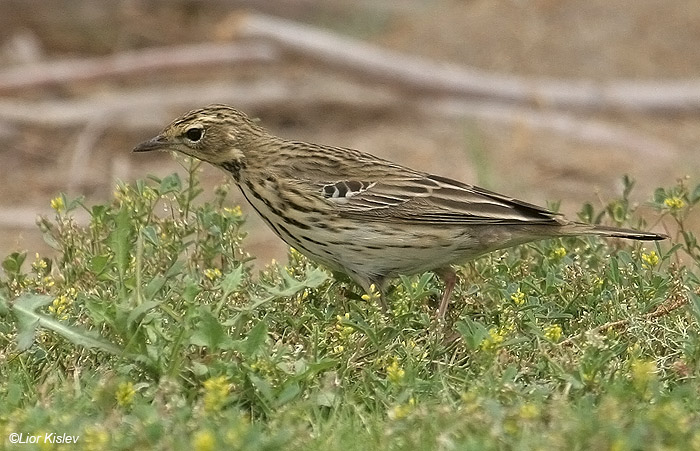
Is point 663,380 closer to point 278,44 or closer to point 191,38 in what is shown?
point 278,44

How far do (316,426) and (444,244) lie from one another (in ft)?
5.50

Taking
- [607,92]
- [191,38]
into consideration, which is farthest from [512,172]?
[191,38]

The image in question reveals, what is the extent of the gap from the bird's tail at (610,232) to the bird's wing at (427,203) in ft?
0.25

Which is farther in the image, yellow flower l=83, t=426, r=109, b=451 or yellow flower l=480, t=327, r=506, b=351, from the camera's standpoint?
yellow flower l=480, t=327, r=506, b=351

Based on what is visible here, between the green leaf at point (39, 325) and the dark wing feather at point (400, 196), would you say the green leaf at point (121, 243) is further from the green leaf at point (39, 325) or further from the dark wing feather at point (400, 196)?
the dark wing feather at point (400, 196)

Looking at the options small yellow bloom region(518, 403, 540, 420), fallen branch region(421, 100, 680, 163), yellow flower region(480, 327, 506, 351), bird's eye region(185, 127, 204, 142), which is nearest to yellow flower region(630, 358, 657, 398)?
small yellow bloom region(518, 403, 540, 420)

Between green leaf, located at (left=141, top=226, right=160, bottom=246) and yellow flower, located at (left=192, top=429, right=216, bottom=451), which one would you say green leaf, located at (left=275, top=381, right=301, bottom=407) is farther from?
green leaf, located at (left=141, top=226, right=160, bottom=246)

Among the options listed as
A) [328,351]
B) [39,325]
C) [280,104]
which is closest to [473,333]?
[328,351]

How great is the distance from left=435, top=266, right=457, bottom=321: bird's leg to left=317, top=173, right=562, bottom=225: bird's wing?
0.96 feet

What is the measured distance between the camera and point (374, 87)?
1390 cm

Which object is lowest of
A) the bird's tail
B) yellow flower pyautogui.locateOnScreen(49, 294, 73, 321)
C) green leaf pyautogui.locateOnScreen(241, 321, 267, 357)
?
yellow flower pyautogui.locateOnScreen(49, 294, 73, 321)

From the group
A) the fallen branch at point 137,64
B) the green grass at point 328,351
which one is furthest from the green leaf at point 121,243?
the fallen branch at point 137,64

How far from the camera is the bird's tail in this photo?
6094mm

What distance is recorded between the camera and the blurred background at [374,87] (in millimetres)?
13258
